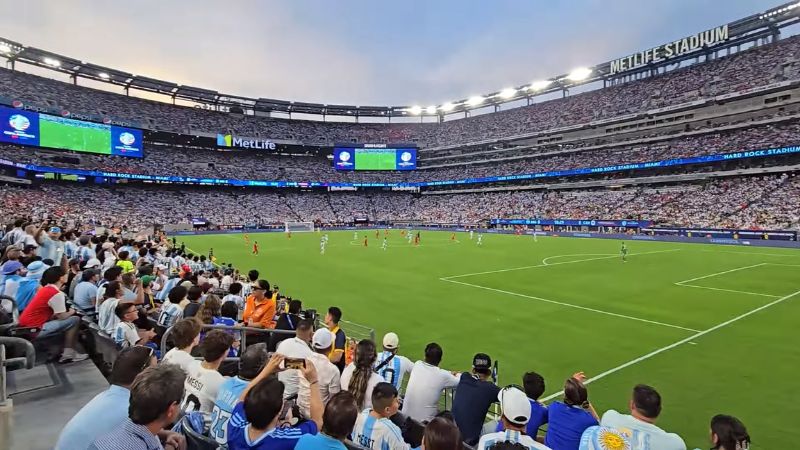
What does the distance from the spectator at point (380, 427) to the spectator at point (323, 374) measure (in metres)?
1.05

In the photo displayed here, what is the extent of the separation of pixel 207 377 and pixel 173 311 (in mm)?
4517

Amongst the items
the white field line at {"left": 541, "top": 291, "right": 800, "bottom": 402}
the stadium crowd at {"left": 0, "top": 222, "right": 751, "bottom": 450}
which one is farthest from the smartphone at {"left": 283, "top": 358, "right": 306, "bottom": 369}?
the white field line at {"left": 541, "top": 291, "right": 800, "bottom": 402}

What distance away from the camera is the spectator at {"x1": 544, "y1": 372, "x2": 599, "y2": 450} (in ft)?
14.5

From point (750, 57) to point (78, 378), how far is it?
8377cm

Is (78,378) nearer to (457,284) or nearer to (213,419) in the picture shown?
(213,419)

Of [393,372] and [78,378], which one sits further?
[78,378]

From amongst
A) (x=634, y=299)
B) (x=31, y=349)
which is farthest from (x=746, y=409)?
(x=31, y=349)

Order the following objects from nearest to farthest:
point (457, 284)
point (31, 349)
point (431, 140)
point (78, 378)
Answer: point (31, 349)
point (78, 378)
point (457, 284)
point (431, 140)

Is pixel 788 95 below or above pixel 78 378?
above

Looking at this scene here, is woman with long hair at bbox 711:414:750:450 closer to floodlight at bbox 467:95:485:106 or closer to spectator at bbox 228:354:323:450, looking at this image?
spectator at bbox 228:354:323:450

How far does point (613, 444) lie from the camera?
3887 millimetres

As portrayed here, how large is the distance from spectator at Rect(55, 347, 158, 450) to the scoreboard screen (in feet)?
307

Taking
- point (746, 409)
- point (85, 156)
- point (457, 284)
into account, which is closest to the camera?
point (746, 409)

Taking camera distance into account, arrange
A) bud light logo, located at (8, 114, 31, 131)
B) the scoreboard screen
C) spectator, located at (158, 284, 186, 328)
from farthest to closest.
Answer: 1. the scoreboard screen
2. bud light logo, located at (8, 114, 31, 131)
3. spectator, located at (158, 284, 186, 328)
